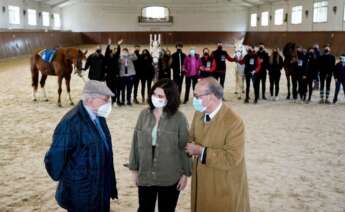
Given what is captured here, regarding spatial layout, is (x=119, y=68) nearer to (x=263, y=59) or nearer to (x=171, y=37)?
(x=263, y=59)

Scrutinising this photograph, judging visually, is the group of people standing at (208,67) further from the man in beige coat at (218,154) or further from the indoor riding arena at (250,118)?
the man in beige coat at (218,154)

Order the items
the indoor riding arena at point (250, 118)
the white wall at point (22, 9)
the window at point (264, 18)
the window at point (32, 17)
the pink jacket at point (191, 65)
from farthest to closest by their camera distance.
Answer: the window at point (264, 18) → the window at point (32, 17) → the white wall at point (22, 9) → the pink jacket at point (191, 65) → the indoor riding arena at point (250, 118)

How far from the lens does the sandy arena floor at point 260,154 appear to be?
5.09 metres

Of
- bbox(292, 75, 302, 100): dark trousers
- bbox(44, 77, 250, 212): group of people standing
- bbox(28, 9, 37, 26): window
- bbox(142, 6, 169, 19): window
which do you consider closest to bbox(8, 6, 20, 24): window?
bbox(28, 9, 37, 26): window

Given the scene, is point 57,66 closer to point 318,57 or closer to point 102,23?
point 318,57

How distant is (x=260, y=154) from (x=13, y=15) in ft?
101

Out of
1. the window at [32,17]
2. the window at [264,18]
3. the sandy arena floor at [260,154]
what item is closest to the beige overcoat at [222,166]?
the sandy arena floor at [260,154]

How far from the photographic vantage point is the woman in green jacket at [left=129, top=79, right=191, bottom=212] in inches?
130

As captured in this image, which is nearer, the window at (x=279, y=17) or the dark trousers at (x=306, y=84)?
the dark trousers at (x=306, y=84)

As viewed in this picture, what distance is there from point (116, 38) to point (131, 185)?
39864 millimetres

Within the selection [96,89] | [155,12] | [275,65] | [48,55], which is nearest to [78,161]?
[96,89]

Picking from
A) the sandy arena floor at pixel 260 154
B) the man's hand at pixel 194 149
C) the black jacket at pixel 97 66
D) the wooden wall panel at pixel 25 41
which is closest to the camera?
the man's hand at pixel 194 149

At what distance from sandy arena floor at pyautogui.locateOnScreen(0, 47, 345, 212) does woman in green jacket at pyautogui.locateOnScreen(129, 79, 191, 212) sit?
59.7 inches

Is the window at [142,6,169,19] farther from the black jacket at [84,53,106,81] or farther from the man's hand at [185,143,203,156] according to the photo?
the man's hand at [185,143,203,156]
